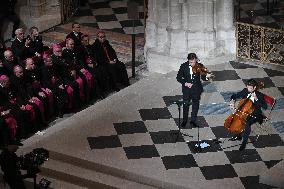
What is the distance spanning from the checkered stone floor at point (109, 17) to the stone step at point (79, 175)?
599cm

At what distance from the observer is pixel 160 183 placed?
12.9m

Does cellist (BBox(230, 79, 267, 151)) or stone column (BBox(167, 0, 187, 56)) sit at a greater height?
stone column (BBox(167, 0, 187, 56))

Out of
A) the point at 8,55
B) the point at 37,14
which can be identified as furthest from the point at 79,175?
the point at 37,14

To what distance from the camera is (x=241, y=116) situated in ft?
42.9

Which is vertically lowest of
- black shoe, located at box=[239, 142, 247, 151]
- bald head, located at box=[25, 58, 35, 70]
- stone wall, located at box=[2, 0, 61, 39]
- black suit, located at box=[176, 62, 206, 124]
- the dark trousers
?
black shoe, located at box=[239, 142, 247, 151]

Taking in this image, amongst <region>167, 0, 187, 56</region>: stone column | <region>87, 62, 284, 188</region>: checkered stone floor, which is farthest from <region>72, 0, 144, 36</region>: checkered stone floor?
<region>87, 62, 284, 188</region>: checkered stone floor

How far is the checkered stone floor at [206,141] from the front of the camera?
521 inches

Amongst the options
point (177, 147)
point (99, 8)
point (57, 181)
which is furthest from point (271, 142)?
point (99, 8)

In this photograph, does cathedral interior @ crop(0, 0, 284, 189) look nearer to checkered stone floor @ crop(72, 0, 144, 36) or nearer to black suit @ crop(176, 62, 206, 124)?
checkered stone floor @ crop(72, 0, 144, 36)

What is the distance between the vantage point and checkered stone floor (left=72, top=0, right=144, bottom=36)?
19.2 m

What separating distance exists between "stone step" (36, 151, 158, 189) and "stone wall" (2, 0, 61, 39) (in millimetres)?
5814

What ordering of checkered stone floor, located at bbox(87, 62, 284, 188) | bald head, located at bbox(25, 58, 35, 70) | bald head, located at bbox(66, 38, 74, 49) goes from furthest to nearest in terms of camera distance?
bald head, located at bbox(66, 38, 74, 49) → bald head, located at bbox(25, 58, 35, 70) → checkered stone floor, located at bbox(87, 62, 284, 188)

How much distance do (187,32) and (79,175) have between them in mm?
4419

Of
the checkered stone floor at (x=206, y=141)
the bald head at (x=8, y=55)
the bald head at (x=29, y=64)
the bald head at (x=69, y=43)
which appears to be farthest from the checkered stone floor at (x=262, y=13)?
the bald head at (x=8, y=55)
